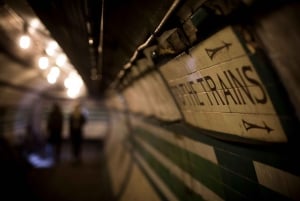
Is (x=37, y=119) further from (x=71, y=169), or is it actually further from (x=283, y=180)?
(x=283, y=180)

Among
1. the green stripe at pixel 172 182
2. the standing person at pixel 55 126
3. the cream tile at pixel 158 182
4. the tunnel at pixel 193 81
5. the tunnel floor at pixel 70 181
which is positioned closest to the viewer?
the tunnel at pixel 193 81

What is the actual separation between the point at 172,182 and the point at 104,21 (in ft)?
9.87

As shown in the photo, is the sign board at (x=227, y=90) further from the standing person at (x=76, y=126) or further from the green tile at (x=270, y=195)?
the standing person at (x=76, y=126)

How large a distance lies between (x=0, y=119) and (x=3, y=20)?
7714mm

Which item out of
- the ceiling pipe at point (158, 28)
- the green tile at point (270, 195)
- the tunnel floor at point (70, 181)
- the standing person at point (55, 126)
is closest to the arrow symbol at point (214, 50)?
the ceiling pipe at point (158, 28)

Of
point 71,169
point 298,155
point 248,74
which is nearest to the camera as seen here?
point 298,155

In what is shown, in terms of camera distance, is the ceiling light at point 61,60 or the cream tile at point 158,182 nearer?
the cream tile at point 158,182

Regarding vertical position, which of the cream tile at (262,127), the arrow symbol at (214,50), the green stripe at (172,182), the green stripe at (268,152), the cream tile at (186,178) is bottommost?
the green stripe at (172,182)

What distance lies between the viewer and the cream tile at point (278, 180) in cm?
189

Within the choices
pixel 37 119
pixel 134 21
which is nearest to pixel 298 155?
pixel 134 21

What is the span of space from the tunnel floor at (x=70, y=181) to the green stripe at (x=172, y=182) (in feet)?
6.09

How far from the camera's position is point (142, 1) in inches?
112

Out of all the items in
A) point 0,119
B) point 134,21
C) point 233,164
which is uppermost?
point 0,119

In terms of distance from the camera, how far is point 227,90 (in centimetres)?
241
